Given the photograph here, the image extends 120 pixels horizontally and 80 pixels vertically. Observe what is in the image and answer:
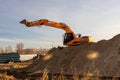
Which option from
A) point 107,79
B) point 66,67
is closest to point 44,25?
point 66,67

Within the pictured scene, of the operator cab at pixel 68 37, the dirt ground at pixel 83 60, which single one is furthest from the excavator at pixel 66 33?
the dirt ground at pixel 83 60

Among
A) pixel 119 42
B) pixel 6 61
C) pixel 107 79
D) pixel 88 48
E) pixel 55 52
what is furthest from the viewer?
pixel 6 61

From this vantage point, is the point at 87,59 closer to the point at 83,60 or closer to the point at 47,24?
the point at 83,60

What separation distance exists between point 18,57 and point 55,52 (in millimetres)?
23018

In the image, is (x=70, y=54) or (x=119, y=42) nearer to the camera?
(x=119, y=42)

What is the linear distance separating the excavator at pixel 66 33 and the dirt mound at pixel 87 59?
240 centimetres

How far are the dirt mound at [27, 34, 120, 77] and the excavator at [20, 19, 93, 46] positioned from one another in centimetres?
240

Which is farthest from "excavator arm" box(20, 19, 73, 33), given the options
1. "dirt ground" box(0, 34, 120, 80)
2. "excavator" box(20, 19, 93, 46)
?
"dirt ground" box(0, 34, 120, 80)

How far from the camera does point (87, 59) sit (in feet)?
70.4

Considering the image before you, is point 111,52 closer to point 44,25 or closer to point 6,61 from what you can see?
point 44,25

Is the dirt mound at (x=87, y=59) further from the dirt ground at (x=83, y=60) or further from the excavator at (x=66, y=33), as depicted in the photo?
the excavator at (x=66, y=33)

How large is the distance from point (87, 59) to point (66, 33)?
8.85 meters

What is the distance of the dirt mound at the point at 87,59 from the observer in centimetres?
1861

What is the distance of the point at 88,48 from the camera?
23.6 meters
